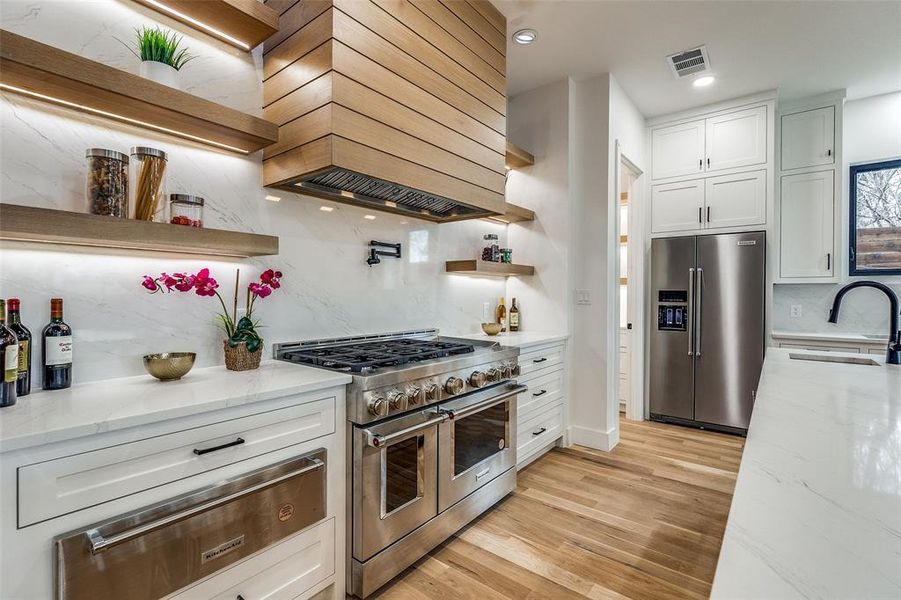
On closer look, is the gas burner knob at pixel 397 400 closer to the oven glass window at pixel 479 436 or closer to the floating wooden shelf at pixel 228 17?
the oven glass window at pixel 479 436

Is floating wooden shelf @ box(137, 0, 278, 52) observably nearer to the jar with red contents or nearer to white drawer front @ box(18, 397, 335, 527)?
the jar with red contents

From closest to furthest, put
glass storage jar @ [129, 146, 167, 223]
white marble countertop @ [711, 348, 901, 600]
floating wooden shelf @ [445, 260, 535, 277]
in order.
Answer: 1. white marble countertop @ [711, 348, 901, 600]
2. glass storage jar @ [129, 146, 167, 223]
3. floating wooden shelf @ [445, 260, 535, 277]

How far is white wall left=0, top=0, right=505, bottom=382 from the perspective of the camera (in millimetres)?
1415

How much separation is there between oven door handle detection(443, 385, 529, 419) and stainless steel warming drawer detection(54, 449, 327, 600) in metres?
0.68

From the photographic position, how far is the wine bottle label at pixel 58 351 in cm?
138

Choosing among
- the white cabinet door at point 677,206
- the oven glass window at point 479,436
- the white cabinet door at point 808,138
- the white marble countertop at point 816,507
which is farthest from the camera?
the white cabinet door at point 677,206

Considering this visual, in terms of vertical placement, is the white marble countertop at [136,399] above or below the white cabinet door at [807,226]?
below

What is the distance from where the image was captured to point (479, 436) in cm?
230

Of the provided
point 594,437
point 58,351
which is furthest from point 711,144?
point 58,351

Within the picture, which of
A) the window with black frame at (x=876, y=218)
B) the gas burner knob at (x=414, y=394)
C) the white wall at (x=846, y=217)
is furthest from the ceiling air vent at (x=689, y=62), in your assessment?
the gas burner knob at (x=414, y=394)

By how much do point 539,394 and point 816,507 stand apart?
8.11 ft

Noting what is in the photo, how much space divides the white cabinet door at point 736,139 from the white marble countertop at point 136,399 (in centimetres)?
398

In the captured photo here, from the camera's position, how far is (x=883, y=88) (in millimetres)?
3623

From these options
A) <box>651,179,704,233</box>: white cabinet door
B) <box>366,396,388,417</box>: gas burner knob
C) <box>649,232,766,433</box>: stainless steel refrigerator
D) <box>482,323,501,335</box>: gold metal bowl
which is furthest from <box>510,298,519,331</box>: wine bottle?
<box>366,396,388,417</box>: gas burner knob
